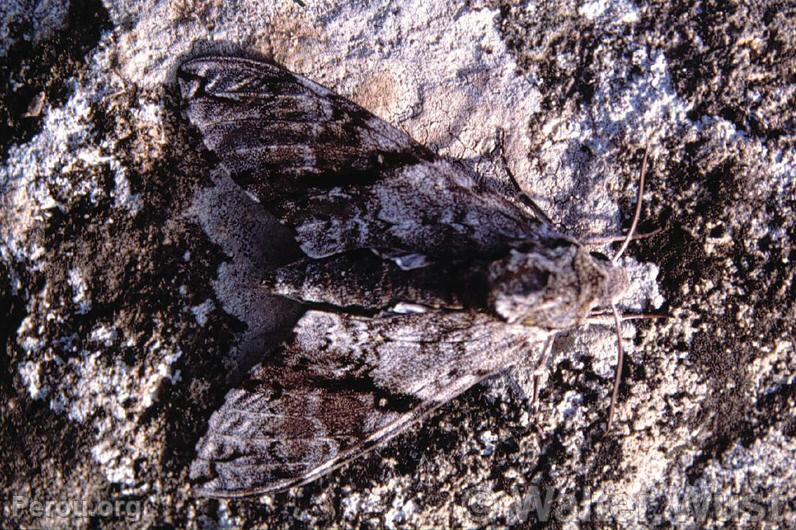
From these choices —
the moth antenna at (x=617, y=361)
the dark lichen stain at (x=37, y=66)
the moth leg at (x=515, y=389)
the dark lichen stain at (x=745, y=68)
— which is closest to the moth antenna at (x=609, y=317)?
the moth antenna at (x=617, y=361)

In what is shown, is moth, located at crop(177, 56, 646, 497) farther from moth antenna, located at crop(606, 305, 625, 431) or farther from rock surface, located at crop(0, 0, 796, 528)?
rock surface, located at crop(0, 0, 796, 528)

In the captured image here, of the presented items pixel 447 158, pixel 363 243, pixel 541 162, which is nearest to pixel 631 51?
pixel 541 162

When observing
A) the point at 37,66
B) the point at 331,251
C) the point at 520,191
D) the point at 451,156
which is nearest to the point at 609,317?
the point at 520,191

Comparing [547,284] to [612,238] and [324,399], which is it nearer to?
[612,238]

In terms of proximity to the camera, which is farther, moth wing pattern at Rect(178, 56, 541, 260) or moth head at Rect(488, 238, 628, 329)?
moth wing pattern at Rect(178, 56, 541, 260)

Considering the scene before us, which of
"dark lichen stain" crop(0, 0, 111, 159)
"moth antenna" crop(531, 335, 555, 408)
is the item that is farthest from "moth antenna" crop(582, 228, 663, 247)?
"dark lichen stain" crop(0, 0, 111, 159)

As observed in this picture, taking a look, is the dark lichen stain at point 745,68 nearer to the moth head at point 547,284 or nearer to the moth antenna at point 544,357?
the moth head at point 547,284

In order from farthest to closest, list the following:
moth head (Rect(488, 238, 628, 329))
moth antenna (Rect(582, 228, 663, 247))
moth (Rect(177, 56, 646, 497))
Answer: moth antenna (Rect(582, 228, 663, 247)), moth (Rect(177, 56, 646, 497)), moth head (Rect(488, 238, 628, 329))

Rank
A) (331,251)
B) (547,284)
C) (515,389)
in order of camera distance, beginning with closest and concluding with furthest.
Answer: (547,284), (331,251), (515,389)
